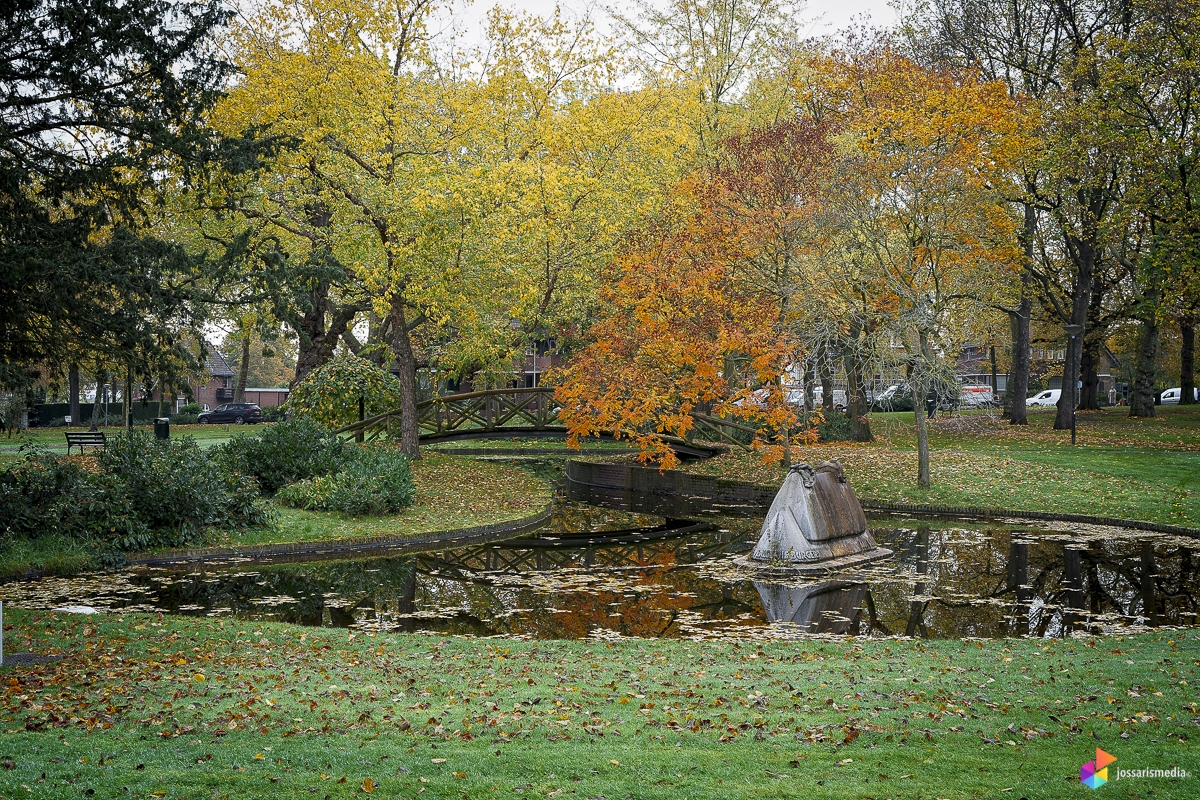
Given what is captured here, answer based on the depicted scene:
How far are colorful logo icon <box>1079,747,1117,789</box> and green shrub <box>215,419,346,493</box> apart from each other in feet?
59.1

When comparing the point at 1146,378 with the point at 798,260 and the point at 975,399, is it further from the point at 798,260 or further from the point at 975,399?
the point at 798,260

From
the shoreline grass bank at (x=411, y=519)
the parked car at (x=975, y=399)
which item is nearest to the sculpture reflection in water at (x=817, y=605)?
the shoreline grass bank at (x=411, y=519)

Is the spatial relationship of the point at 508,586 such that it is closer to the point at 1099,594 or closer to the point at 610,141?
the point at 1099,594

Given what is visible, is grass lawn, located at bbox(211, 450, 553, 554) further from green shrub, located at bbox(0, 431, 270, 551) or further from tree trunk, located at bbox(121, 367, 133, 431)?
tree trunk, located at bbox(121, 367, 133, 431)

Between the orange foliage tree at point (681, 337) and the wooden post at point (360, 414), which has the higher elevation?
the orange foliage tree at point (681, 337)

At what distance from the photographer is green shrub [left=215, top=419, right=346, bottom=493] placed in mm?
21312

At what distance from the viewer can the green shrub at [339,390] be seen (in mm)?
29875

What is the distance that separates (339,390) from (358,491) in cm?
1104

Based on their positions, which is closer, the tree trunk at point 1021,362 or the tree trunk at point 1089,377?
the tree trunk at point 1021,362

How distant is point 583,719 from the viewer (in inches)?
270

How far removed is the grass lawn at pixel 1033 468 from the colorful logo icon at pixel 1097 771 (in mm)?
13601

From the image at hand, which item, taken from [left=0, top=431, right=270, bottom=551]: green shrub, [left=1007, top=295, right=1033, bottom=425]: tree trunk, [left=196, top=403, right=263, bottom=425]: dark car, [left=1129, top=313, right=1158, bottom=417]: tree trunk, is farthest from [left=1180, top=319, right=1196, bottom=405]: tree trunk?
[left=196, top=403, right=263, bottom=425]: dark car

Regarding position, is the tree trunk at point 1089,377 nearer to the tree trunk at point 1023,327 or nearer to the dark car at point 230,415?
the tree trunk at point 1023,327

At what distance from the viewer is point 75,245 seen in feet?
42.2
